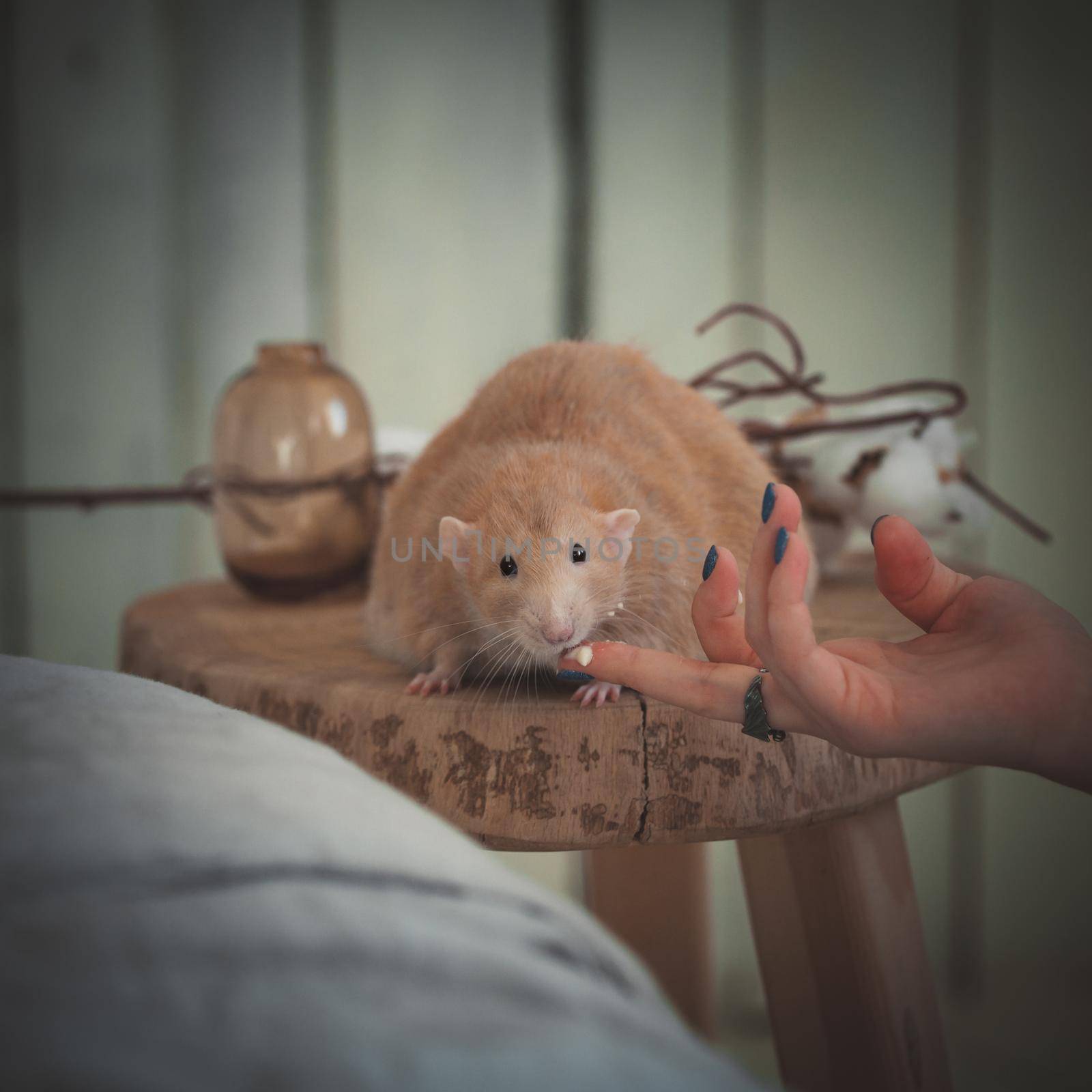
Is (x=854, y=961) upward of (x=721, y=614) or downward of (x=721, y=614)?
downward

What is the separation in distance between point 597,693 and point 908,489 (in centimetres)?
60

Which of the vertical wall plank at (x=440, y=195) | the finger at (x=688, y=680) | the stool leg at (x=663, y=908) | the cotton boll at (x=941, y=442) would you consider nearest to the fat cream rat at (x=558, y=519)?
the finger at (x=688, y=680)

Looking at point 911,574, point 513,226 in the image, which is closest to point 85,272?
point 513,226

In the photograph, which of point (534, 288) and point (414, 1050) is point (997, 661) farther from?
point (534, 288)

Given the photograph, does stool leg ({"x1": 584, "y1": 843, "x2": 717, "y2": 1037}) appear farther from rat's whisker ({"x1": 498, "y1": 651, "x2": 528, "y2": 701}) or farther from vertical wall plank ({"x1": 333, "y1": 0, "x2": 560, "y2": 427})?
vertical wall plank ({"x1": 333, "y1": 0, "x2": 560, "y2": 427})

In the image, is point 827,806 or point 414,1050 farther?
point 827,806

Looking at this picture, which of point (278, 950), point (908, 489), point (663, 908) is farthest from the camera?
point (663, 908)

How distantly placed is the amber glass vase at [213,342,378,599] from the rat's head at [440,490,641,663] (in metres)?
0.45

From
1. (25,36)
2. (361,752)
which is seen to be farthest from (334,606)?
(25,36)

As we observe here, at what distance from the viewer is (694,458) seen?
0.95m

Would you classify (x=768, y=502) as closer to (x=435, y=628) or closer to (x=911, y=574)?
(x=911, y=574)

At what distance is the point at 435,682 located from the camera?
2.62ft

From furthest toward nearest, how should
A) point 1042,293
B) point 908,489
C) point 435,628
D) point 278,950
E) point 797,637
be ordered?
point 1042,293
point 908,489
point 435,628
point 797,637
point 278,950

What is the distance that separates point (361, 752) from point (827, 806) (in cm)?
34
